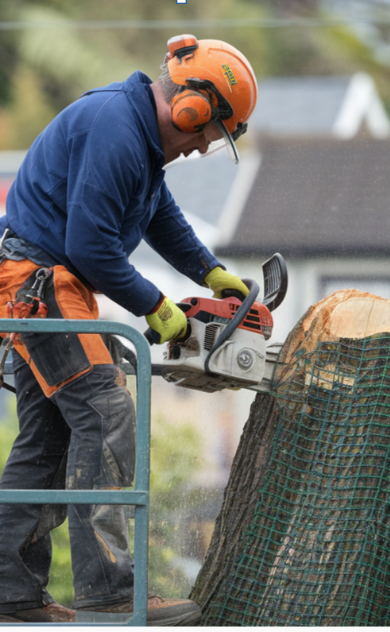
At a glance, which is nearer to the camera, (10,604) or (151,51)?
(10,604)

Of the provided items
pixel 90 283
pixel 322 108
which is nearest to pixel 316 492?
pixel 90 283

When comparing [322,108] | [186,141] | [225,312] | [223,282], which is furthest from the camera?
[322,108]

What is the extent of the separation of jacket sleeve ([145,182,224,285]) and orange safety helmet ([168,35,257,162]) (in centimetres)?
45

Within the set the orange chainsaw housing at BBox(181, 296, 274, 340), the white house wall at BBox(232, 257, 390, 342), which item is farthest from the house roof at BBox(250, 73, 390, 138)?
the orange chainsaw housing at BBox(181, 296, 274, 340)

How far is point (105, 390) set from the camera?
2.12 metres

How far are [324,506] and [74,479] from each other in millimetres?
826

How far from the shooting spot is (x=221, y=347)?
95.2 inches

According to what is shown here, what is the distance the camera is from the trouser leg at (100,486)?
6.62ft

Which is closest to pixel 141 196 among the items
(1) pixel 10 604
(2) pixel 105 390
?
(2) pixel 105 390

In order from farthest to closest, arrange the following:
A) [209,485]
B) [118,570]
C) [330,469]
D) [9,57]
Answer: [9,57] → [209,485] → [330,469] → [118,570]

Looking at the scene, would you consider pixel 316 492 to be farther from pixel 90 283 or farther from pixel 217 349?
pixel 90 283

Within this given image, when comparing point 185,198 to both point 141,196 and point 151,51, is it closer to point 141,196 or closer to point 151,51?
point 151,51

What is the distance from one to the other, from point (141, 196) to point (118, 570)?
106 cm

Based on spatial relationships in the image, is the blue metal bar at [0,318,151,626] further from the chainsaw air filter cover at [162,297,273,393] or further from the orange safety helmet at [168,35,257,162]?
the orange safety helmet at [168,35,257,162]
